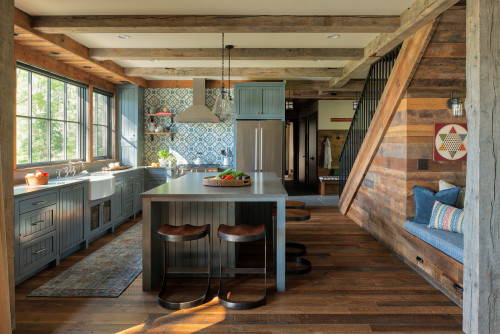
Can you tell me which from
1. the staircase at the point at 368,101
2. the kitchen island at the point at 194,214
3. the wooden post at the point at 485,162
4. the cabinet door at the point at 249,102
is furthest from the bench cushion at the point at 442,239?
the cabinet door at the point at 249,102

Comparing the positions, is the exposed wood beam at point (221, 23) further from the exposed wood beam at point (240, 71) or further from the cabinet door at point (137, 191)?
the cabinet door at point (137, 191)

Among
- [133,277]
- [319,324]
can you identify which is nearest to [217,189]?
[133,277]

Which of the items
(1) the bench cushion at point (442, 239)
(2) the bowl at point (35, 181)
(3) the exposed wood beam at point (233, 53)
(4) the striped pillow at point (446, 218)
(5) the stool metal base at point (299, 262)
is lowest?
(5) the stool metal base at point (299, 262)

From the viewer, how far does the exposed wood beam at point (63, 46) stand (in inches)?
146

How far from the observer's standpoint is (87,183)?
4590 mm

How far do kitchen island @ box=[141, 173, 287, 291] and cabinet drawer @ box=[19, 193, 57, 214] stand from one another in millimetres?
1197

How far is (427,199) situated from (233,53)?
3.30 m

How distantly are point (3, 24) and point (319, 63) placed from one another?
15.6 ft

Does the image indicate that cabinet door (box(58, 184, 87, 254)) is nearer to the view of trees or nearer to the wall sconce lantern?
the view of trees

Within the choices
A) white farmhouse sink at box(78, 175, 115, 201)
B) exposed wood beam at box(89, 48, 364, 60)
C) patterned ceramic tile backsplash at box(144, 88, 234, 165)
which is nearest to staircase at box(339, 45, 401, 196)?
exposed wood beam at box(89, 48, 364, 60)

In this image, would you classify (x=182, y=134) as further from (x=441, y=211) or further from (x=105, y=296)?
(x=441, y=211)

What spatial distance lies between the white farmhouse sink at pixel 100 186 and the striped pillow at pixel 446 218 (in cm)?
415

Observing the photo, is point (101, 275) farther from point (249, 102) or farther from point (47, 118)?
point (249, 102)

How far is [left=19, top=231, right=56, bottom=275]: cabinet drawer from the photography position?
332 cm
